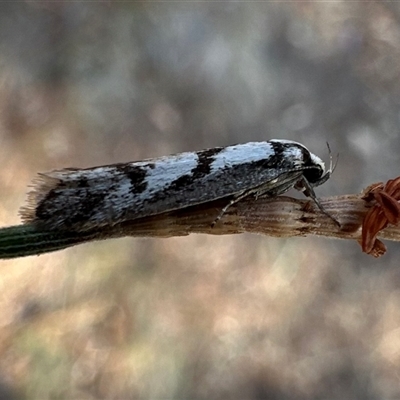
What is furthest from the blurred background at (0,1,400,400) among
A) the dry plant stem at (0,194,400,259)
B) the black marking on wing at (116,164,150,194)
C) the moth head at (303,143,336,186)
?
the dry plant stem at (0,194,400,259)

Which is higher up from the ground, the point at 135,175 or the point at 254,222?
the point at 135,175

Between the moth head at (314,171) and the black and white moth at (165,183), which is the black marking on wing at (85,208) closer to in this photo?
the black and white moth at (165,183)

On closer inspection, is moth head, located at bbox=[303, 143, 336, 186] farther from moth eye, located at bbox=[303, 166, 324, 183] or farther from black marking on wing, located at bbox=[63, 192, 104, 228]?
black marking on wing, located at bbox=[63, 192, 104, 228]

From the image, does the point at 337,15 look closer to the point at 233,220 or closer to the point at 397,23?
the point at 397,23

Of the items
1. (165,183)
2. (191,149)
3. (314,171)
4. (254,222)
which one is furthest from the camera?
(191,149)

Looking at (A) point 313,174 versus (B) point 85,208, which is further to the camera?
(A) point 313,174

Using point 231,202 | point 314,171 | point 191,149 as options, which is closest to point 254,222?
point 231,202

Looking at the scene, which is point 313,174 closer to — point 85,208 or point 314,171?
point 314,171

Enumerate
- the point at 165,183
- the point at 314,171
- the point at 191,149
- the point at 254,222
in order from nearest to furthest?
1. the point at 254,222
2. the point at 165,183
3. the point at 314,171
4. the point at 191,149
